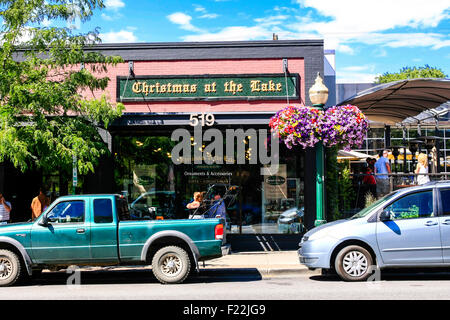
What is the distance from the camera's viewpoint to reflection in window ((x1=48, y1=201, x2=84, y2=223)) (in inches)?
370

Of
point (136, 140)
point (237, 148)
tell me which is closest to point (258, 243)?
point (237, 148)

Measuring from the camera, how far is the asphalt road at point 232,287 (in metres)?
7.84

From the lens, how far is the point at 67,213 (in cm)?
945

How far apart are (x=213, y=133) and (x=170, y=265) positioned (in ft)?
19.3

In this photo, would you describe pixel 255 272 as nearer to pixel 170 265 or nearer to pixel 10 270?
pixel 170 265

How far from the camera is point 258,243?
1431 cm

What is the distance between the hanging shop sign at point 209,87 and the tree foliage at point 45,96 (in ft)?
6.31

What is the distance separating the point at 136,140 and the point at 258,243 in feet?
16.0

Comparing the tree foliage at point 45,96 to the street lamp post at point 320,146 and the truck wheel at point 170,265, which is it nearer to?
the truck wheel at point 170,265

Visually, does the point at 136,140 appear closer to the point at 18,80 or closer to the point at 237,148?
the point at 237,148

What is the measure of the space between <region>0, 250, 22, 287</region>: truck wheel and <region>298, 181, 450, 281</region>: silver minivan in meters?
5.53
